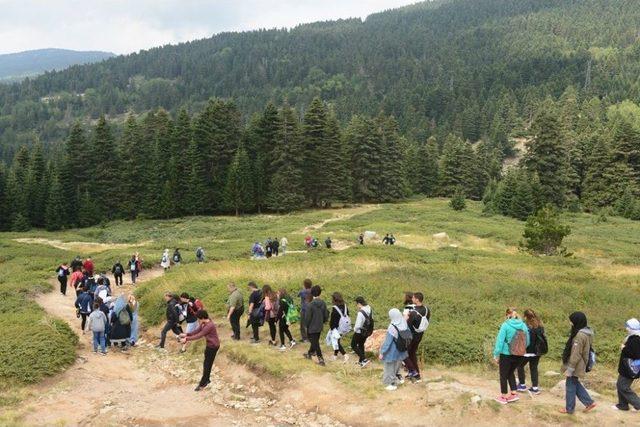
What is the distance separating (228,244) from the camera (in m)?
41.1

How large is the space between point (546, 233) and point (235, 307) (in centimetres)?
2605

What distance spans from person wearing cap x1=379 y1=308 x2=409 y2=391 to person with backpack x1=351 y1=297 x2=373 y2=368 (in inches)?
55.1

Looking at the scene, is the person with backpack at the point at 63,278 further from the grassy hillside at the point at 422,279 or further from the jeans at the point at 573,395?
the jeans at the point at 573,395

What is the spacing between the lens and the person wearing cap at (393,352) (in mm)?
11281

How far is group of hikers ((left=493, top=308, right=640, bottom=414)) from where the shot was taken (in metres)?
9.91

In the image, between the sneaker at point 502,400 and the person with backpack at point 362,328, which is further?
the person with backpack at point 362,328

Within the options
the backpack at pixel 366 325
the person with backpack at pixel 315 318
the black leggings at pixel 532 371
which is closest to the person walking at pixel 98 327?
the person with backpack at pixel 315 318

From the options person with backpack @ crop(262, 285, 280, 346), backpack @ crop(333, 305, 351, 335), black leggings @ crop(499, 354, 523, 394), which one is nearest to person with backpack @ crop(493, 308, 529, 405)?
black leggings @ crop(499, 354, 523, 394)

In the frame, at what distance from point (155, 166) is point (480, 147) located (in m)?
65.3

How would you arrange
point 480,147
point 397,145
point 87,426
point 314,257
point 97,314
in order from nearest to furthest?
point 87,426 < point 97,314 < point 314,257 < point 397,145 < point 480,147

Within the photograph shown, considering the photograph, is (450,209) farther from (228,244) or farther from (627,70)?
(627,70)

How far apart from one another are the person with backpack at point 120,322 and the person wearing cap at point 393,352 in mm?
9030

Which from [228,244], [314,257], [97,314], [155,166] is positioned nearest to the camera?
[97,314]

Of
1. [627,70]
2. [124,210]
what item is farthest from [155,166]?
[627,70]
